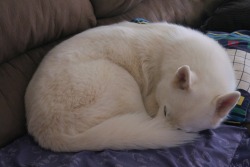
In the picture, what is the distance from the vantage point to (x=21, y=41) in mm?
1740

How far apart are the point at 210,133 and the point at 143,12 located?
1.50 m

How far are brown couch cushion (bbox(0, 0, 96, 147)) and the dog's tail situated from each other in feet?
1.11

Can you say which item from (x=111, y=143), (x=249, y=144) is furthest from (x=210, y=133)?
(x=111, y=143)

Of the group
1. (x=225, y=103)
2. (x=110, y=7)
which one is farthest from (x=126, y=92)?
(x=110, y=7)

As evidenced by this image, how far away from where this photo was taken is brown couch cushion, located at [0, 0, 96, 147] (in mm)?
1660

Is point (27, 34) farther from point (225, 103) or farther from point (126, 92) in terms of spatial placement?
point (225, 103)

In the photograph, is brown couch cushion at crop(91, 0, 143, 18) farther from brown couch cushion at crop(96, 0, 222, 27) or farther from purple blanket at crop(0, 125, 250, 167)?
purple blanket at crop(0, 125, 250, 167)

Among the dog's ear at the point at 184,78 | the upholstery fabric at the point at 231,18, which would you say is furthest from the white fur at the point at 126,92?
the upholstery fabric at the point at 231,18

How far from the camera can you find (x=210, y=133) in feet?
5.43

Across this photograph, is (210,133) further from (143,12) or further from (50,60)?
(143,12)

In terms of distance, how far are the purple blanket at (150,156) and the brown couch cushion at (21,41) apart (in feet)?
0.58

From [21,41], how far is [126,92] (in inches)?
27.0

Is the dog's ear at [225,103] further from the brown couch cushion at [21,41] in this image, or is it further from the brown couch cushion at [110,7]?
the brown couch cushion at [110,7]

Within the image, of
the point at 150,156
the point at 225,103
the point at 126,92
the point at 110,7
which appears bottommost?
the point at 150,156
